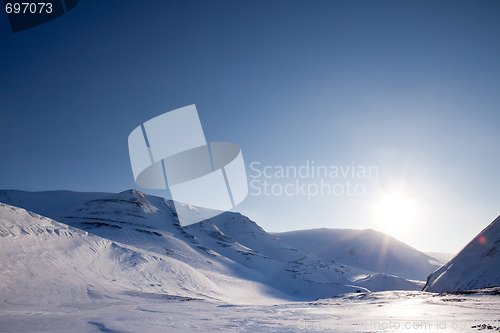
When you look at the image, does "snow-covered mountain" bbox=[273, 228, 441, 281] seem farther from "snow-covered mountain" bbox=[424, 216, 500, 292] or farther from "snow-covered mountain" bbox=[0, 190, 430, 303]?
"snow-covered mountain" bbox=[424, 216, 500, 292]

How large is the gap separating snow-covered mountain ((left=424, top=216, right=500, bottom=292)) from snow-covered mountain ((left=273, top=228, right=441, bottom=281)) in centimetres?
10317

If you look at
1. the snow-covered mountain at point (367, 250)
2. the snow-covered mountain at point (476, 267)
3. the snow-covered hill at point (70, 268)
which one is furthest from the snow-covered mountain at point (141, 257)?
the snow-covered mountain at point (367, 250)

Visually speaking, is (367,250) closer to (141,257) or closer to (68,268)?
(141,257)

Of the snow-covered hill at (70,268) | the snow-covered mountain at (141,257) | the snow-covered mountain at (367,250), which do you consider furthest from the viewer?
the snow-covered mountain at (367,250)

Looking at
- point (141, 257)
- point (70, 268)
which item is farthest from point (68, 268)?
point (141, 257)

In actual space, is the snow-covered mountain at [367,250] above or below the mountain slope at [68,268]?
below

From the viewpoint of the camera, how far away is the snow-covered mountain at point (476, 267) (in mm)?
20422

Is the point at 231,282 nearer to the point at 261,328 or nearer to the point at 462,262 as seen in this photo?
the point at 462,262

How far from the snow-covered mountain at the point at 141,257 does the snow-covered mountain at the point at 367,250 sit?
135 feet

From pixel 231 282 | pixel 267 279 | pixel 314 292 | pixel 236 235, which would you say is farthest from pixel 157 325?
pixel 236 235

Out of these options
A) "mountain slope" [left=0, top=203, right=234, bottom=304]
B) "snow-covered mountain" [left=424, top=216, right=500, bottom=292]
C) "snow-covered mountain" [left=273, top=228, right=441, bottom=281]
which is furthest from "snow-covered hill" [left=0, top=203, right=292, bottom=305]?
"snow-covered mountain" [left=273, top=228, right=441, bottom=281]

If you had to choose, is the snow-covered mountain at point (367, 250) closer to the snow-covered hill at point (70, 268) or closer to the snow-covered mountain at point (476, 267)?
the snow-covered mountain at point (476, 267)

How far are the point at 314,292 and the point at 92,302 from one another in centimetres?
4407

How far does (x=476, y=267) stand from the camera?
21969 millimetres
